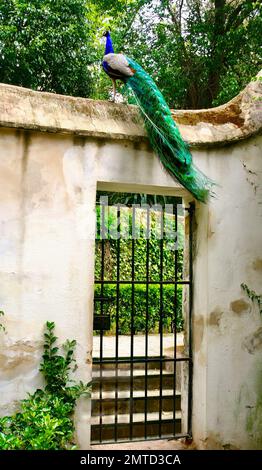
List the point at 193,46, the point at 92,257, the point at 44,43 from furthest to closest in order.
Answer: the point at 193,46
the point at 44,43
the point at 92,257

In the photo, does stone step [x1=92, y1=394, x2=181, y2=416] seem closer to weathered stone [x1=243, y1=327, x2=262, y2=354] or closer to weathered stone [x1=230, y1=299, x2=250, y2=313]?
weathered stone [x1=243, y1=327, x2=262, y2=354]

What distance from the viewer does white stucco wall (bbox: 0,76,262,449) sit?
348 centimetres

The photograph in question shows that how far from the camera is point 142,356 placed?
6.42 metres

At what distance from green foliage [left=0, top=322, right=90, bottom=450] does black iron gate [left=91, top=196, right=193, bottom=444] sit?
362 millimetres

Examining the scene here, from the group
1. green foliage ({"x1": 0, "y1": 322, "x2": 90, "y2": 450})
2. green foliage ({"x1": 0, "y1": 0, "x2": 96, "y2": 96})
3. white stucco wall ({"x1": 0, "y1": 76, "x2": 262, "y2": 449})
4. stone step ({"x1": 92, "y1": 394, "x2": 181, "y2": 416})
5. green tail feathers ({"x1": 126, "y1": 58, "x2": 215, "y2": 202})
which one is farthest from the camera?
green foliage ({"x1": 0, "y1": 0, "x2": 96, "y2": 96})

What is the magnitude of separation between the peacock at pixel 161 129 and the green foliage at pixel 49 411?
1.59 metres

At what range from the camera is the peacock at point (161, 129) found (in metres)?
3.75

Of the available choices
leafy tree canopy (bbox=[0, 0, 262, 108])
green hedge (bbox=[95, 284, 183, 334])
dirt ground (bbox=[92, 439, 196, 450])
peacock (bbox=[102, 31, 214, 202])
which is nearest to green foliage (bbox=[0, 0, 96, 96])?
leafy tree canopy (bbox=[0, 0, 262, 108])

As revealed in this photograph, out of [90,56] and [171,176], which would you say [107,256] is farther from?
[171,176]

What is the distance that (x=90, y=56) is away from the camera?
11.2 metres

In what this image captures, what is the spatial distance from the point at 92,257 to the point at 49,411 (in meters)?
1.18

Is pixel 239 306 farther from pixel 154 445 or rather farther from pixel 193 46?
pixel 193 46

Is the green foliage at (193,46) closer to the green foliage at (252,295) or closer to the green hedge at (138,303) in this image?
the green hedge at (138,303)

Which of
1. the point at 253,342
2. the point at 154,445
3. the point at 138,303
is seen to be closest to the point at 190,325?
the point at 253,342
